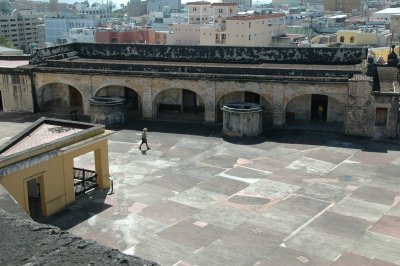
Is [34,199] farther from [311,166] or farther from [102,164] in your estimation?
[311,166]

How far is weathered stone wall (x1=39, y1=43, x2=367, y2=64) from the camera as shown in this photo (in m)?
33.8

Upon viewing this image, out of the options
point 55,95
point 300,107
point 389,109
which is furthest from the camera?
point 55,95

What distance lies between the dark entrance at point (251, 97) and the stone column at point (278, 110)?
7.75 feet

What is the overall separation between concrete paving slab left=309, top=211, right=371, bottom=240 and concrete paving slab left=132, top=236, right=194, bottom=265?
4772 millimetres

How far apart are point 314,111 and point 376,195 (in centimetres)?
1197

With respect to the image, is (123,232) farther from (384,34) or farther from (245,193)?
(384,34)

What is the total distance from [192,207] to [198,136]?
32.7ft

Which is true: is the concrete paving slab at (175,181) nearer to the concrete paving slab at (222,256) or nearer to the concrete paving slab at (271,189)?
the concrete paving slab at (271,189)

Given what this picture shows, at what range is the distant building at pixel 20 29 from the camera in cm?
14712

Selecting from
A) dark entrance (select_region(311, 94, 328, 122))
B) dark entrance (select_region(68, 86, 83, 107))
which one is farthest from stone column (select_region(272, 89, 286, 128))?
dark entrance (select_region(68, 86, 83, 107))

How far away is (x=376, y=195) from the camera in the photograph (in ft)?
67.0

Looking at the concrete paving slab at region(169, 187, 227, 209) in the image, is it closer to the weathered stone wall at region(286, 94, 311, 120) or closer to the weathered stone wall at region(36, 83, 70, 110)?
the weathered stone wall at region(286, 94, 311, 120)

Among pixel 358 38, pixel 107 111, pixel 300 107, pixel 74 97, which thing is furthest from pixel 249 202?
pixel 358 38

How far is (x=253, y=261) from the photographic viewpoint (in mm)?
15312
